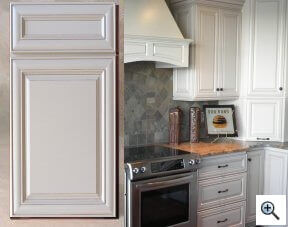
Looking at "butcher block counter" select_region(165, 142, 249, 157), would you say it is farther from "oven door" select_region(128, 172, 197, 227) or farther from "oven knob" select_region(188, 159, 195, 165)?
"oven door" select_region(128, 172, 197, 227)

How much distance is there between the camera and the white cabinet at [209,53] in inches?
144

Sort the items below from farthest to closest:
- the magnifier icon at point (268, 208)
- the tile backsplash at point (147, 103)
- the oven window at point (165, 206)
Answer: the tile backsplash at point (147, 103) < the magnifier icon at point (268, 208) < the oven window at point (165, 206)

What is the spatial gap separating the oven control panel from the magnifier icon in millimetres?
717

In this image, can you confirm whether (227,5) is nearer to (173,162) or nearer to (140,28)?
(140,28)

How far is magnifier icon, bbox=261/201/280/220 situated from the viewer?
3.09m

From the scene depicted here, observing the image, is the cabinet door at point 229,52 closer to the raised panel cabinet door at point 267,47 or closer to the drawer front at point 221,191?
the raised panel cabinet door at point 267,47

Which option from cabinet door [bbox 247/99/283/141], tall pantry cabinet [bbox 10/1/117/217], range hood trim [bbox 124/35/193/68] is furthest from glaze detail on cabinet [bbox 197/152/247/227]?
tall pantry cabinet [bbox 10/1/117/217]

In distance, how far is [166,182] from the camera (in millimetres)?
3014

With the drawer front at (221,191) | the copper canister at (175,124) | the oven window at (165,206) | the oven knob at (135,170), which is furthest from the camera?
the copper canister at (175,124)

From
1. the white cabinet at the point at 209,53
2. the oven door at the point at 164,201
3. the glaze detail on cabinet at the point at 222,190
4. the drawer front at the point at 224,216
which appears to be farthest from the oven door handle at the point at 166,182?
the white cabinet at the point at 209,53

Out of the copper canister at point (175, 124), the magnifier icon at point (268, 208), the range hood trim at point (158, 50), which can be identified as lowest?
the magnifier icon at point (268, 208)

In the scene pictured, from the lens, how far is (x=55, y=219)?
1.51 metres

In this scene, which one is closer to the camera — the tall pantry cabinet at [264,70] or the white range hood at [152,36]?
the white range hood at [152,36]

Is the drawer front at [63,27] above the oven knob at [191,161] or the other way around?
above
